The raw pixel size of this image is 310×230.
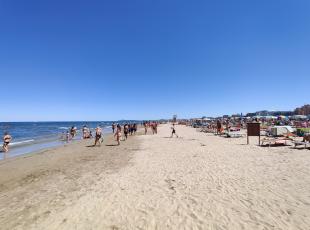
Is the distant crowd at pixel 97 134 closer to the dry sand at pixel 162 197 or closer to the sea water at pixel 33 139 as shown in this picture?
the sea water at pixel 33 139

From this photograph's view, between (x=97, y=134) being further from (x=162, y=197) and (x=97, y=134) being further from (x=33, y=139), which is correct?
(x=33, y=139)

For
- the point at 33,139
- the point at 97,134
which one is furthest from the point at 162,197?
the point at 33,139

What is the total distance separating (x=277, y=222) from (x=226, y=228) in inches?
41.0

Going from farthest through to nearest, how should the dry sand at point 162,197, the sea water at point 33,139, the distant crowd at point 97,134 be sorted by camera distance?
the sea water at point 33,139, the distant crowd at point 97,134, the dry sand at point 162,197

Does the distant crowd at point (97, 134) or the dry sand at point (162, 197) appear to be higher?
the distant crowd at point (97, 134)

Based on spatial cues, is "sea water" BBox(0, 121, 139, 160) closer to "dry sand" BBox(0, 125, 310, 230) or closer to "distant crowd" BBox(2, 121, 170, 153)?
"distant crowd" BBox(2, 121, 170, 153)

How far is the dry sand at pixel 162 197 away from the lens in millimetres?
4285

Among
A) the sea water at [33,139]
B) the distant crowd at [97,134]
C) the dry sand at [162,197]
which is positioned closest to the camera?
the dry sand at [162,197]

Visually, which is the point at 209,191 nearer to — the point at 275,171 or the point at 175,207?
the point at 175,207

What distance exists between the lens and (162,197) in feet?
18.2

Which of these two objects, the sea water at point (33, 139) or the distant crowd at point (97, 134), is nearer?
the distant crowd at point (97, 134)

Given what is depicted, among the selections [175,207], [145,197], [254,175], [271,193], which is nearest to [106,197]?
[145,197]

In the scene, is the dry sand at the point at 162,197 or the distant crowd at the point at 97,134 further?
the distant crowd at the point at 97,134

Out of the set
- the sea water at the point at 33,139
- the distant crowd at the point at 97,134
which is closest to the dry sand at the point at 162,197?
the distant crowd at the point at 97,134
